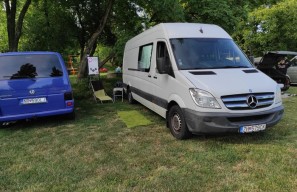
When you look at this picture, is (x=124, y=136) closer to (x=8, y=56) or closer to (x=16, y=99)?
(x=16, y=99)

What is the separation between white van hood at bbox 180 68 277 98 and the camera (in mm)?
5188

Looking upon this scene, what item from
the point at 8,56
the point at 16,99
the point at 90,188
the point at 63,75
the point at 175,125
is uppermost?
the point at 8,56

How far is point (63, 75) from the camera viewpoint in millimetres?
7430

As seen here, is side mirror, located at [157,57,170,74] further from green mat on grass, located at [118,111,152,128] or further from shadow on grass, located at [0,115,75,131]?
shadow on grass, located at [0,115,75,131]

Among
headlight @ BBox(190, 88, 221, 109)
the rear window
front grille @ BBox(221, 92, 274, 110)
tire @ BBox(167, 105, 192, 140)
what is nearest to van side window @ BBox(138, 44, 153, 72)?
tire @ BBox(167, 105, 192, 140)

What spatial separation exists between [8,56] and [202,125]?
16.2 ft

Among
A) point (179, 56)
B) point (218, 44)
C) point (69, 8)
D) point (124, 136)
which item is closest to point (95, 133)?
point (124, 136)

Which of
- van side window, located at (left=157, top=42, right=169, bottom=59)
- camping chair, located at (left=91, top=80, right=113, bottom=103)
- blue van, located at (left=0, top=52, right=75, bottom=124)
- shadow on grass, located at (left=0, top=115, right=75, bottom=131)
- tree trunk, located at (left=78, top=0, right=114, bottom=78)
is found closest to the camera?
van side window, located at (left=157, top=42, right=169, bottom=59)

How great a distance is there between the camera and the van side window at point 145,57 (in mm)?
7713

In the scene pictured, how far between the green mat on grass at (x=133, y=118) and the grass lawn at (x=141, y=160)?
0.37 m

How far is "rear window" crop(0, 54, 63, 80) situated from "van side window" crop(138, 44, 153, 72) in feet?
7.30

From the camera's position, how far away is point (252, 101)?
17.1 feet

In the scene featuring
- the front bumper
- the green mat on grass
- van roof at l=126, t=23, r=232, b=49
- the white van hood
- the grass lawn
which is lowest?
the grass lawn

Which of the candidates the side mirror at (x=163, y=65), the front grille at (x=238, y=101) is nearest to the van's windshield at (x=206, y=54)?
the side mirror at (x=163, y=65)
